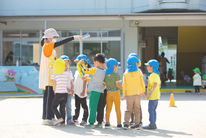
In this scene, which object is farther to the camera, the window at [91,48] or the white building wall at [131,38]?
the window at [91,48]

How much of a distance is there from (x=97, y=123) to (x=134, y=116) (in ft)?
2.71

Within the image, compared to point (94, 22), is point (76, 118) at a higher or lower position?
lower

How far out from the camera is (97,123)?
7.27 m

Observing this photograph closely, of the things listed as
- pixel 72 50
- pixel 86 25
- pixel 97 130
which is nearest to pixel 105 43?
pixel 86 25

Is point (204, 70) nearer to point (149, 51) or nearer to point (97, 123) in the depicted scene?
point (149, 51)

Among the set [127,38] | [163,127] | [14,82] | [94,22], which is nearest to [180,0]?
[127,38]

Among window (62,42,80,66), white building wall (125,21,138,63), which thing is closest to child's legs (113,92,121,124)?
white building wall (125,21,138,63)

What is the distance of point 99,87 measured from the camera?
7.09 m

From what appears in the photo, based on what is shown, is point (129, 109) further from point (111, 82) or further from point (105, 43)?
point (105, 43)

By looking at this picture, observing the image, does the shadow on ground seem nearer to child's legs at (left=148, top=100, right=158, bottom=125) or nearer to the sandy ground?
the sandy ground

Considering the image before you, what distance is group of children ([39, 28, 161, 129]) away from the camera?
695cm

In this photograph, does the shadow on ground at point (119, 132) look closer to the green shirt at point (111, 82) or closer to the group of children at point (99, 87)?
the group of children at point (99, 87)

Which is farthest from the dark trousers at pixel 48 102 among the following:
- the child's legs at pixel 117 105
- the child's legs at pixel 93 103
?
the child's legs at pixel 117 105

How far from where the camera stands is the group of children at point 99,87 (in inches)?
274
